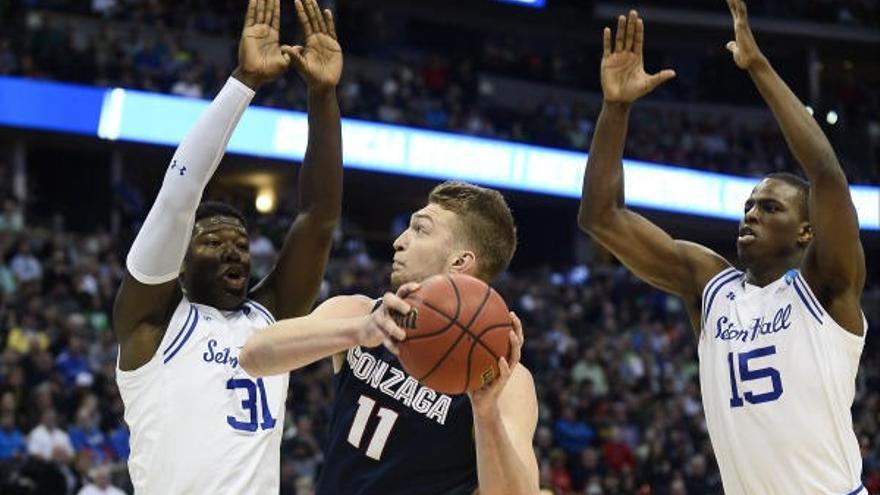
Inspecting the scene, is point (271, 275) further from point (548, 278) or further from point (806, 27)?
point (806, 27)

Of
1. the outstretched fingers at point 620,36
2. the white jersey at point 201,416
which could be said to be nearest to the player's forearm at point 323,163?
the white jersey at point 201,416

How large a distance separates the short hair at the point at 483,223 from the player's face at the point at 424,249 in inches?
1.9

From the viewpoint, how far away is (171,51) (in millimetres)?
22438

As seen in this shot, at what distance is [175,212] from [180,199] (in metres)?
0.05

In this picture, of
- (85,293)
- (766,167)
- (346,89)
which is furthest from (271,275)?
(766,167)

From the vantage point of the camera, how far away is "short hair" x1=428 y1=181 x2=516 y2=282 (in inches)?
158

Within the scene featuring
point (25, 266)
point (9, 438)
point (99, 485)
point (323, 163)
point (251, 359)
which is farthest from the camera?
point (25, 266)

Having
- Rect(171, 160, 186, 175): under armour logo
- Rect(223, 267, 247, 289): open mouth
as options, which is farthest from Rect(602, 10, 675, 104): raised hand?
Rect(171, 160, 186, 175): under armour logo

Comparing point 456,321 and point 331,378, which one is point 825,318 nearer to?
point 456,321

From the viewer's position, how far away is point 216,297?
5062 millimetres

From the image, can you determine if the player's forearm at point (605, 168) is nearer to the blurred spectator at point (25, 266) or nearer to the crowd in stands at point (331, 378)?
the crowd in stands at point (331, 378)

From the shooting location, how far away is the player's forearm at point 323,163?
518 cm

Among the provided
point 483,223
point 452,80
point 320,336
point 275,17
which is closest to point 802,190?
point 483,223

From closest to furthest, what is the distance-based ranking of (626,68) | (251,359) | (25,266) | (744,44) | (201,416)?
(251,359) → (201,416) → (744,44) → (626,68) → (25,266)
